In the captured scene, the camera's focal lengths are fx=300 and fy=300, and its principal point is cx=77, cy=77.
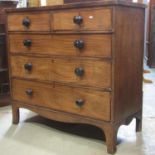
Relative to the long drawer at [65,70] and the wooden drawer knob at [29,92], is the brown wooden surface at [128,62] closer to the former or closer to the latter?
the long drawer at [65,70]

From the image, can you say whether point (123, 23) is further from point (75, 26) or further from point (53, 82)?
point (53, 82)

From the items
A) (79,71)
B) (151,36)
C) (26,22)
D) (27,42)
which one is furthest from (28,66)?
(151,36)

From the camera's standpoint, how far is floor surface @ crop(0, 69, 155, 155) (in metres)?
1.86

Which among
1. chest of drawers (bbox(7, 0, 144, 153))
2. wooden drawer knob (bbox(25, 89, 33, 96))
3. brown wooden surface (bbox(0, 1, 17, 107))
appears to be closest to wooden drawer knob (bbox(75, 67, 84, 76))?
chest of drawers (bbox(7, 0, 144, 153))

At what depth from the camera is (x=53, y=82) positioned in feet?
6.63

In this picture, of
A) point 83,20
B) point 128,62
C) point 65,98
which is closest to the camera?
point 83,20

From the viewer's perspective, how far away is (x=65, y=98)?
1982 mm

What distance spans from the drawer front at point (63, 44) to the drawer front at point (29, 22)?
52 millimetres

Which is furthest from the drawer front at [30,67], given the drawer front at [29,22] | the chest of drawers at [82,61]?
the drawer front at [29,22]

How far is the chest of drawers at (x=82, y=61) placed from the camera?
1.74 m

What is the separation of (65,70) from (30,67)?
0.31 m

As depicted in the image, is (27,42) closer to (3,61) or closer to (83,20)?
(83,20)

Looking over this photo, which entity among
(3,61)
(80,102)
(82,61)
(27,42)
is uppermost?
(27,42)

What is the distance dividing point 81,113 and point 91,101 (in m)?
0.12
